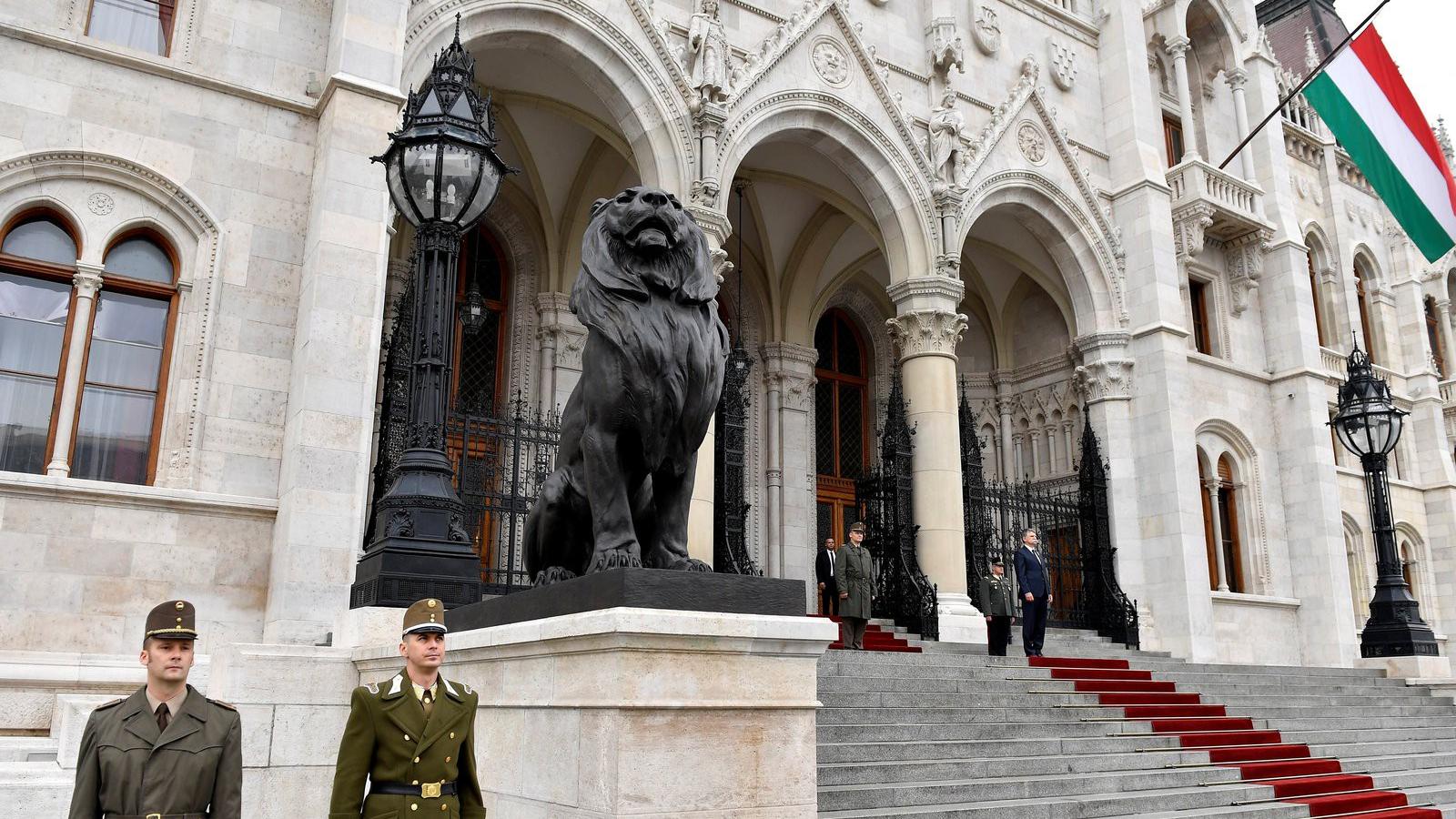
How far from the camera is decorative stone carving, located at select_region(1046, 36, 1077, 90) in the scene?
1862cm

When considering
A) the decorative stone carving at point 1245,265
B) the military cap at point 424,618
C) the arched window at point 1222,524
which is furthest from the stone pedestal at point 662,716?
the decorative stone carving at point 1245,265

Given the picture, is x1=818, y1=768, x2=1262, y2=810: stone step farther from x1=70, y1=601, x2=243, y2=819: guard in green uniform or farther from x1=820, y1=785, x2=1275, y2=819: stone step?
x1=70, y1=601, x2=243, y2=819: guard in green uniform

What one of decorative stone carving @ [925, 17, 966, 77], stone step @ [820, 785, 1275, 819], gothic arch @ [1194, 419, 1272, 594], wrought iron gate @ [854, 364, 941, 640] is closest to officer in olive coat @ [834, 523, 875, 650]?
wrought iron gate @ [854, 364, 941, 640]

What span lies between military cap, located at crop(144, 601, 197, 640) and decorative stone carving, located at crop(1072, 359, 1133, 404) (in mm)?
16684

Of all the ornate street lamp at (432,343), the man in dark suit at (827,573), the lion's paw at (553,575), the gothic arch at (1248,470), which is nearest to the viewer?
the lion's paw at (553,575)

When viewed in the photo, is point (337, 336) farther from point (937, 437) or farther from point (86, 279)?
point (937, 437)

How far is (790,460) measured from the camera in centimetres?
1925

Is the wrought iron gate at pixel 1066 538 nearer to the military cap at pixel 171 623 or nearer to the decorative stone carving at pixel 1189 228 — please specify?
the decorative stone carving at pixel 1189 228

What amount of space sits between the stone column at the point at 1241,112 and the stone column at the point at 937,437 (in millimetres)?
9121

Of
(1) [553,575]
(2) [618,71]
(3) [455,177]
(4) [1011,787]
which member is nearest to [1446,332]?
(2) [618,71]

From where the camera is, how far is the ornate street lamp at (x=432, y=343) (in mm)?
6488

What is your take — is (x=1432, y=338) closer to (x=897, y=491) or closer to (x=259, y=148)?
(x=897, y=491)

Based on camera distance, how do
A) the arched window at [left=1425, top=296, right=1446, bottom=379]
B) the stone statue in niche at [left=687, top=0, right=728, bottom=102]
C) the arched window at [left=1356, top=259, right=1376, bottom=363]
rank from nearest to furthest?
the stone statue in niche at [left=687, top=0, right=728, bottom=102] → the arched window at [left=1356, top=259, right=1376, bottom=363] → the arched window at [left=1425, top=296, right=1446, bottom=379]

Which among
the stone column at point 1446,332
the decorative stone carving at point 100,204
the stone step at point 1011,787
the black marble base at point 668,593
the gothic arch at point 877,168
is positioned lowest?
the stone step at point 1011,787
